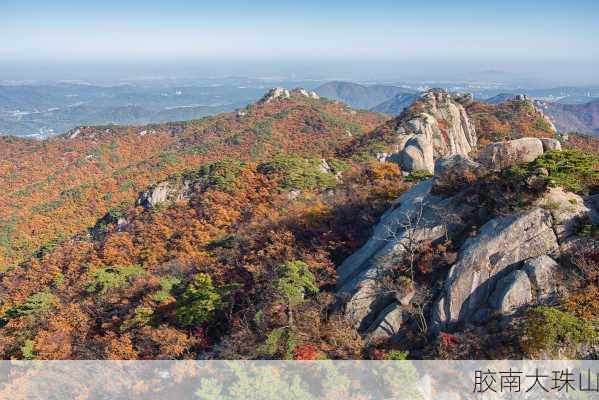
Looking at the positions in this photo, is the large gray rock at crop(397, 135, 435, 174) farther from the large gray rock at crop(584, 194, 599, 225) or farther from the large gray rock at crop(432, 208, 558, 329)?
the large gray rock at crop(432, 208, 558, 329)

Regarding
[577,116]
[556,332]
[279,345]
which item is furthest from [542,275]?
[577,116]

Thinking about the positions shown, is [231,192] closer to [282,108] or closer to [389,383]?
[389,383]

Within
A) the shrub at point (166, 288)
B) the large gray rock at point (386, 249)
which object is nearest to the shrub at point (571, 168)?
the large gray rock at point (386, 249)

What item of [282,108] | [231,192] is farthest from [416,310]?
[282,108]

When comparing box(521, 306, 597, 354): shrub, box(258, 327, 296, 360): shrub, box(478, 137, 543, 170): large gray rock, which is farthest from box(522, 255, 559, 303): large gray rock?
box(258, 327, 296, 360): shrub

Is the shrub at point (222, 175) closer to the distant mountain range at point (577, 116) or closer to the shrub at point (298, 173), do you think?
the shrub at point (298, 173)

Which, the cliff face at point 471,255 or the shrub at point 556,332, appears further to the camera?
the cliff face at point 471,255

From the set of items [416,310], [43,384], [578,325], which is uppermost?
[578,325]
